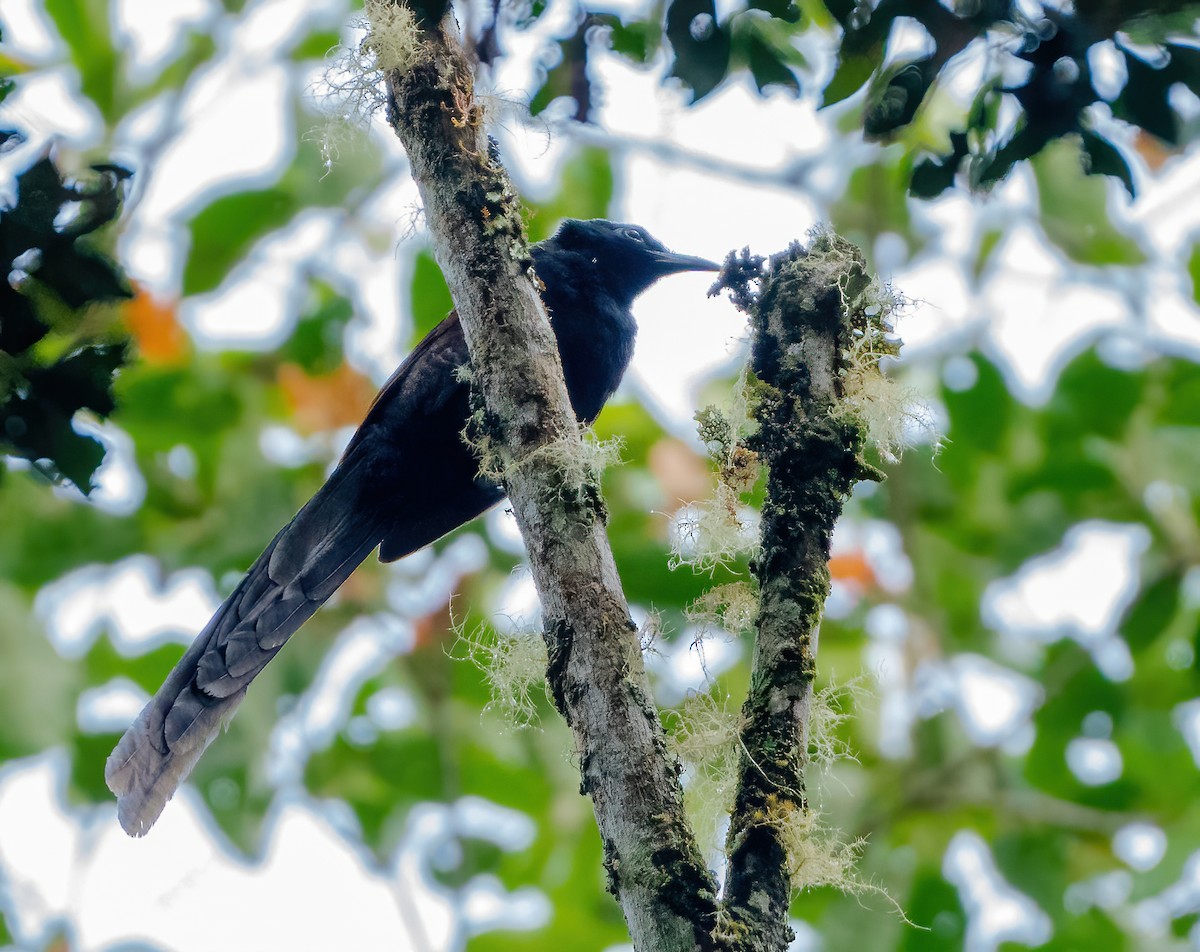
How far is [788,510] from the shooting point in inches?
84.1

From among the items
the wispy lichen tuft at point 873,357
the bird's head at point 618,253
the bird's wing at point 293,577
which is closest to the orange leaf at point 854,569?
the bird's head at point 618,253

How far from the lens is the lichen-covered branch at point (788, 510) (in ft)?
6.26

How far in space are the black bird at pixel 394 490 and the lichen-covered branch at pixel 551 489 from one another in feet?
3.47

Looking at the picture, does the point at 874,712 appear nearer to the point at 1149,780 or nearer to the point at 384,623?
the point at 1149,780

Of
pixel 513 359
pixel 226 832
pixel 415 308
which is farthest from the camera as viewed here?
pixel 415 308

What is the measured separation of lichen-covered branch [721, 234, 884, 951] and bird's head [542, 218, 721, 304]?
1.97m

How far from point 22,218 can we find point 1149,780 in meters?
4.68

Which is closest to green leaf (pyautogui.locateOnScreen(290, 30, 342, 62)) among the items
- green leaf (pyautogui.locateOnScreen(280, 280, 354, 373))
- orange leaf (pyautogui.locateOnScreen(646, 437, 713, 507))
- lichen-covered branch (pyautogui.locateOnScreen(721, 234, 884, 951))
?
green leaf (pyautogui.locateOnScreen(280, 280, 354, 373))

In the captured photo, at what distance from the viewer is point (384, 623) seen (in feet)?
16.1

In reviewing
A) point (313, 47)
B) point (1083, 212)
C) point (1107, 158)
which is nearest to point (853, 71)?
point (1107, 158)

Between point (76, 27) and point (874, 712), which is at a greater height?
point (76, 27)

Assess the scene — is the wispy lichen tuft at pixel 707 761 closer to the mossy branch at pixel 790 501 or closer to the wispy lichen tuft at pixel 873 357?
the mossy branch at pixel 790 501

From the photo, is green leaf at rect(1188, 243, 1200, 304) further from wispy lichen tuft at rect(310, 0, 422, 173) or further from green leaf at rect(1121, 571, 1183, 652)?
wispy lichen tuft at rect(310, 0, 422, 173)

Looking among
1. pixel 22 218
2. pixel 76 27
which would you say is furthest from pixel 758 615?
pixel 76 27
